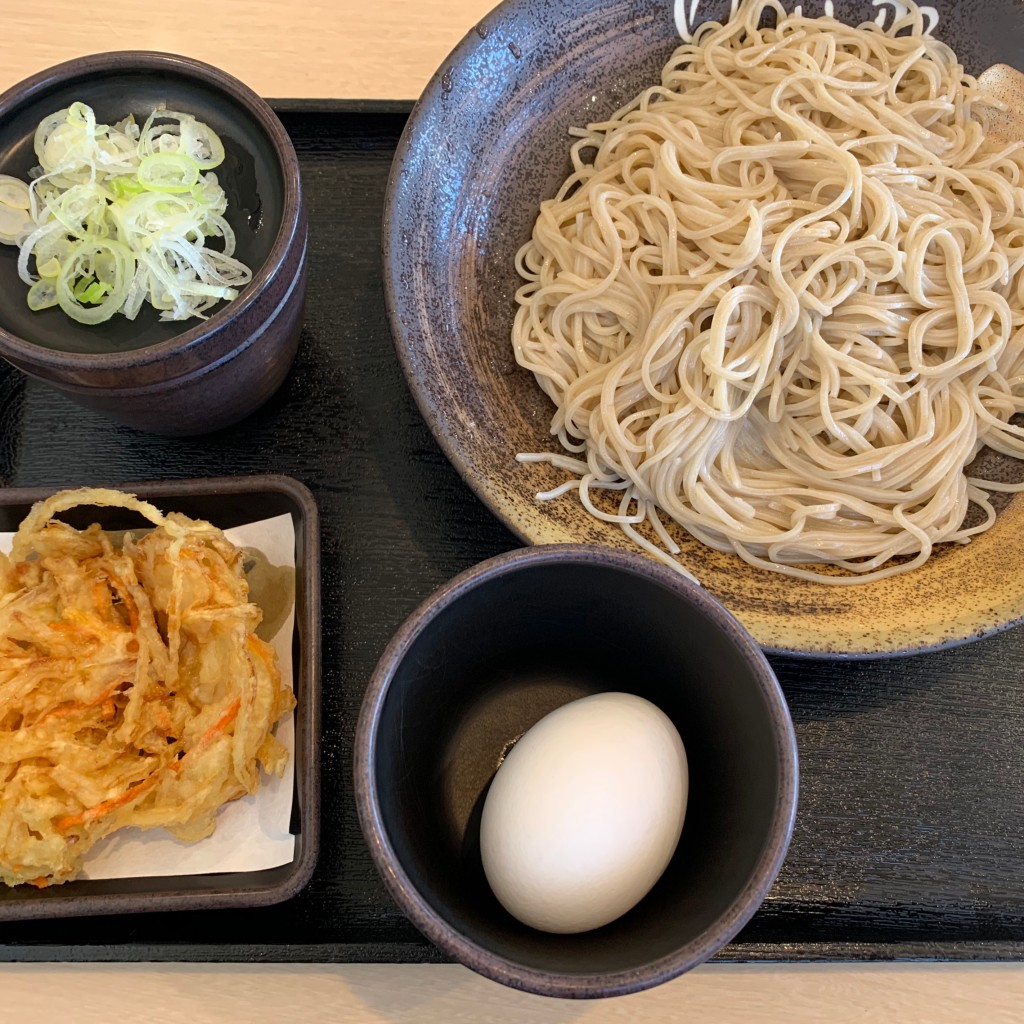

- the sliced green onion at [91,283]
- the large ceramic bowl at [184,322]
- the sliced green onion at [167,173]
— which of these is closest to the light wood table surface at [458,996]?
the large ceramic bowl at [184,322]

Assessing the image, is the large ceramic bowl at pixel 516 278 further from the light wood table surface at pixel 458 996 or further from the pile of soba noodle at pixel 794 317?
the light wood table surface at pixel 458 996

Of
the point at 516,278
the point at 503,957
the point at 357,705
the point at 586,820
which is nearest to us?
the point at 503,957

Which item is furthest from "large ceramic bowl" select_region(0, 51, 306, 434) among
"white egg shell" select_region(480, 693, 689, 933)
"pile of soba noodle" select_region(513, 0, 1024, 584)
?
"white egg shell" select_region(480, 693, 689, 933)

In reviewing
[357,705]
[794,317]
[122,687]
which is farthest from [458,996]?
[794,317]

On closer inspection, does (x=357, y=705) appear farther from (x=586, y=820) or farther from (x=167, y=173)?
(x=167, y=173)

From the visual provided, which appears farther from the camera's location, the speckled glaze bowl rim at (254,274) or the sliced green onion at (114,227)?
the sliced green onion at (114,227)

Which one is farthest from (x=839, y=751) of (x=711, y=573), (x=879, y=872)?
(x=711, y=573)
